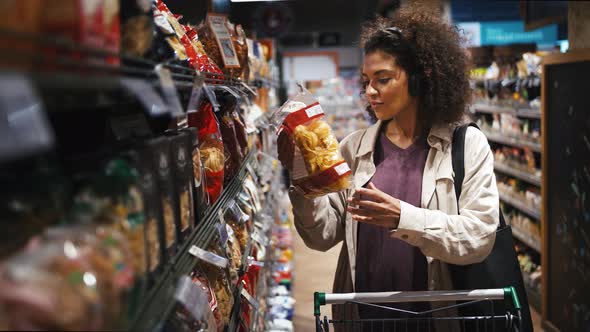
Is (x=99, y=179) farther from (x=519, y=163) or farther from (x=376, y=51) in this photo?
(x=519, y=163)

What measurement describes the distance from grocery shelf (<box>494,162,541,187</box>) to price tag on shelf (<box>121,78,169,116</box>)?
4231 millimetres

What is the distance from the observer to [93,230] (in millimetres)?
798

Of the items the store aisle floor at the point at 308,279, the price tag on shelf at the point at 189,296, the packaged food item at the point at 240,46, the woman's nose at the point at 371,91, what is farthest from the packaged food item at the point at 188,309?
the store aisle floor at the point at 308,279

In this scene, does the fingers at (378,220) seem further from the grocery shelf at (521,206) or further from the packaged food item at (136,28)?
the grocery shelf at (521,206)

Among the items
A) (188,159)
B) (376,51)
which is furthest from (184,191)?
(376,51)

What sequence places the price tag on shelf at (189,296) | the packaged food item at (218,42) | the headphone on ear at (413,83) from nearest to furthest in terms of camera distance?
the price tag on shelf at (189,296) < the headphone on ear at (413,83) < the packaged food item at (218,42)

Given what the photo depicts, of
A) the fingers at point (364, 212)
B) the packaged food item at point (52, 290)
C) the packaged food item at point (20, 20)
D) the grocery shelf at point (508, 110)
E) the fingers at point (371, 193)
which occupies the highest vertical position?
the packaged food item at point (20, 20)

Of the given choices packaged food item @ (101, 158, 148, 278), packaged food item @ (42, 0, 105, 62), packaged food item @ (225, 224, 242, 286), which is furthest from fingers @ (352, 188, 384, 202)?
packaged food item @ (42, 0, 105, 62)

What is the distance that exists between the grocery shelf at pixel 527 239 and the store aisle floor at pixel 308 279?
68.2 inches

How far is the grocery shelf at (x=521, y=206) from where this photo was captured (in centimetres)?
470

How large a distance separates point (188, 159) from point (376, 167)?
40.0 inches

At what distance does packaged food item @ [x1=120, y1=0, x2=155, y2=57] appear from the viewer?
104 cm

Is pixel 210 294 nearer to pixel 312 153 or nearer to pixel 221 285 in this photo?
pixel 221 285

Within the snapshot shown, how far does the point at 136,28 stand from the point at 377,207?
1.01 meters
